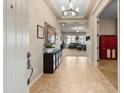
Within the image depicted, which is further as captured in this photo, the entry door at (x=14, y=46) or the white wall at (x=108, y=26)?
the white wall at (x=108, y=26)

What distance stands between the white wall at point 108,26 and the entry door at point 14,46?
35.7 ft

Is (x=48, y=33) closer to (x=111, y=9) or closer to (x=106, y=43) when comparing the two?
(x=111, y=9)

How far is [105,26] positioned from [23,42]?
433 inches

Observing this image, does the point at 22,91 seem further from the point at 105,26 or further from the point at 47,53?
the point at 105,26

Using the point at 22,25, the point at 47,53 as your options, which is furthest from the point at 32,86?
the point at 22,25

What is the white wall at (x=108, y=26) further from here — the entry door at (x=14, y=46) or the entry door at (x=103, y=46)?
the entry door at (x=14, y=46)

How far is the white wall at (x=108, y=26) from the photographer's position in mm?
11906

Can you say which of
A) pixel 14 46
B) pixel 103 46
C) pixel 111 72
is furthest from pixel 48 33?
pixel 103 46

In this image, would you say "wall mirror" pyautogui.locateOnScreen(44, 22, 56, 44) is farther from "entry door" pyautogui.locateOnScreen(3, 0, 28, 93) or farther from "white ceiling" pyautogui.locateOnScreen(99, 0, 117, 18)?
"entry door" pyautogui.locateOnScreen(3, 0, 28, 93)

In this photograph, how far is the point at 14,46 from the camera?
1.50 metres

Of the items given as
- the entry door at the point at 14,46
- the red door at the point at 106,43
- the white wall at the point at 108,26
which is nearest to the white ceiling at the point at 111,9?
the white wall at the point at 108,26

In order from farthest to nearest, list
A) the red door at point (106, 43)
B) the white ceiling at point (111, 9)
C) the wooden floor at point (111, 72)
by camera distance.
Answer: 1. the red door at point (106, 43)
2. the white ceiling at point (111, 9)
3. the wooden floor at point (111, 72)

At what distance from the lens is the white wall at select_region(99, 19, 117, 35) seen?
39.1 feet

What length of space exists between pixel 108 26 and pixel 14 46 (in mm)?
11326
